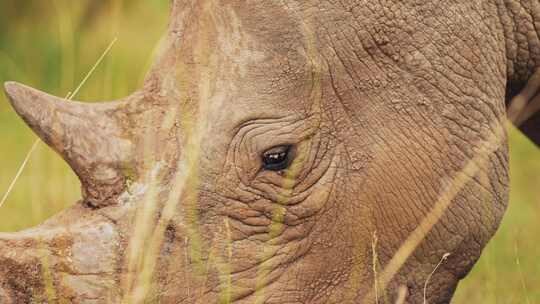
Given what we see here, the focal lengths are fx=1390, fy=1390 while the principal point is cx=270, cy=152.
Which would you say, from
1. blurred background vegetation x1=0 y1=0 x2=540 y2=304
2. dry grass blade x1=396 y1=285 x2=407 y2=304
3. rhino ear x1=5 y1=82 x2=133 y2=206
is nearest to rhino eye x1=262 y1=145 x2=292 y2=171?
rhino ear x1=5 y1=82 x2=133 y2=206

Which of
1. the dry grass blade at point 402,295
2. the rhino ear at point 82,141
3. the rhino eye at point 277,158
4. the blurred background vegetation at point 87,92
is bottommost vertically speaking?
the blurred background vegetation at point 87,92

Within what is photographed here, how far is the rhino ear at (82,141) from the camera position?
14.3ft

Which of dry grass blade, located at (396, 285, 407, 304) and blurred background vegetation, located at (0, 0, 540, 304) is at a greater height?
dry grass blade, located at (396, 285, 407, 304)

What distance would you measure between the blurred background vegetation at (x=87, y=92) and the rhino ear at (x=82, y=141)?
4.30ft

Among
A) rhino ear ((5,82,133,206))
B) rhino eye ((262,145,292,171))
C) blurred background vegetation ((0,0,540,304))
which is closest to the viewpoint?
rhino ear ((5,82,133,206))

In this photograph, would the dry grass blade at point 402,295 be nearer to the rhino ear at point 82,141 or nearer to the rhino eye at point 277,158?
the rhino eye at point 277,158

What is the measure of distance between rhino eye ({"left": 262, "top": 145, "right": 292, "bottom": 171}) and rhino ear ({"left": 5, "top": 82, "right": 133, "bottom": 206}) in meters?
0.46

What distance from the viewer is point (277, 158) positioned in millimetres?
4566

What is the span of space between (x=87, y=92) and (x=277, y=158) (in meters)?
5.55

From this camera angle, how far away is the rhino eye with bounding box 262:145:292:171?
455cm

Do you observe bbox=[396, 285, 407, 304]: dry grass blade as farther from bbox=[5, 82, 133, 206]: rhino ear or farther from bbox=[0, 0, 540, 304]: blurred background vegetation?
bbox=[0, 0, 540, 304]: blurred background vegetation

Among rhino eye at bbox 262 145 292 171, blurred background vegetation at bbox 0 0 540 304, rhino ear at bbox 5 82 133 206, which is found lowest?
blurred background vegetation at bbox 0 0 540 304

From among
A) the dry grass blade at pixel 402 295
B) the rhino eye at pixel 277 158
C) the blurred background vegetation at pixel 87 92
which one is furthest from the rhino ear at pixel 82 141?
the blurred background vegetation at pixel 87 92

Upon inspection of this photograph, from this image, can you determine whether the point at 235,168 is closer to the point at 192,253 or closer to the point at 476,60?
the point at 192,253
